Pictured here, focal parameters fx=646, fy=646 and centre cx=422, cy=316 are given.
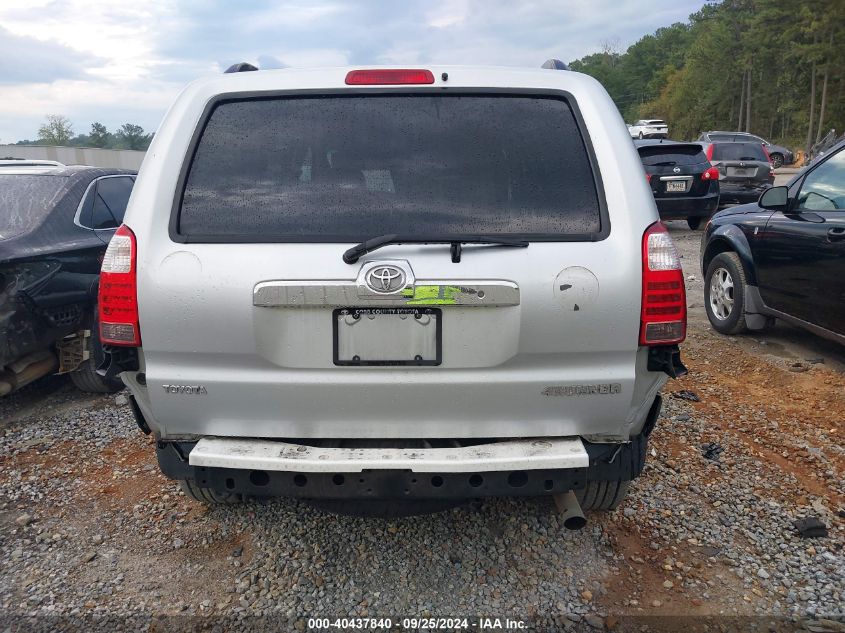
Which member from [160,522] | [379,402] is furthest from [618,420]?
[160,522]

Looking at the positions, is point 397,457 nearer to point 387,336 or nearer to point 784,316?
point 387,336

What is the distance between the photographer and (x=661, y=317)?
2.29 m

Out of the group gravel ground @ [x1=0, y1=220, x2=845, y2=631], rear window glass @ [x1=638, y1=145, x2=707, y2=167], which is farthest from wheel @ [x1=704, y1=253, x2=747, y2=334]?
rear window glass @ [x1=638, y1=145, x2=707, y2=167]

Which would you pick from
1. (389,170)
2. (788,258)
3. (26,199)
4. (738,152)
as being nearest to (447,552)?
(389,170)

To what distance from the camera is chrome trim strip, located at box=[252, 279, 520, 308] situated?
2201mm

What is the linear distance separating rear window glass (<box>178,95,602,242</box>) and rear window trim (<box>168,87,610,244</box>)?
11 mm

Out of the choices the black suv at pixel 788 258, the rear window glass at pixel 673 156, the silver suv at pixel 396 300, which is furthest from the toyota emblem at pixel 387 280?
the rear window glass at pixel 673 156

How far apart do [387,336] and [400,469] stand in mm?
461

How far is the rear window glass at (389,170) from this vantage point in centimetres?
233

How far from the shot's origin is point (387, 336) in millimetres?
2264

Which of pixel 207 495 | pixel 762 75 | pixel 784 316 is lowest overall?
pixel 207 495

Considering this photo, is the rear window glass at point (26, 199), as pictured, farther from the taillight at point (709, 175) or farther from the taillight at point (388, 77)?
the taillight at point (709, 175)

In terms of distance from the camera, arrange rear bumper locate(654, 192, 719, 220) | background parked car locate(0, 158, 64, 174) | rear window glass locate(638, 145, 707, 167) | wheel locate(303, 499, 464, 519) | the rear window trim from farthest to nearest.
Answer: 1. rear bumper locate(654, 192, 719, 220)
2. rear window glass locate(638, 145, 707, 167)
3. background parked car locate(0, 158, 64, 174)
4. wheel locate(303, 499, 464, 519)
5. the rear window trim

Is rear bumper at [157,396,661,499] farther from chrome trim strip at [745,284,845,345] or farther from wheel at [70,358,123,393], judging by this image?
chrome trim strip at [745,284,845,345]
